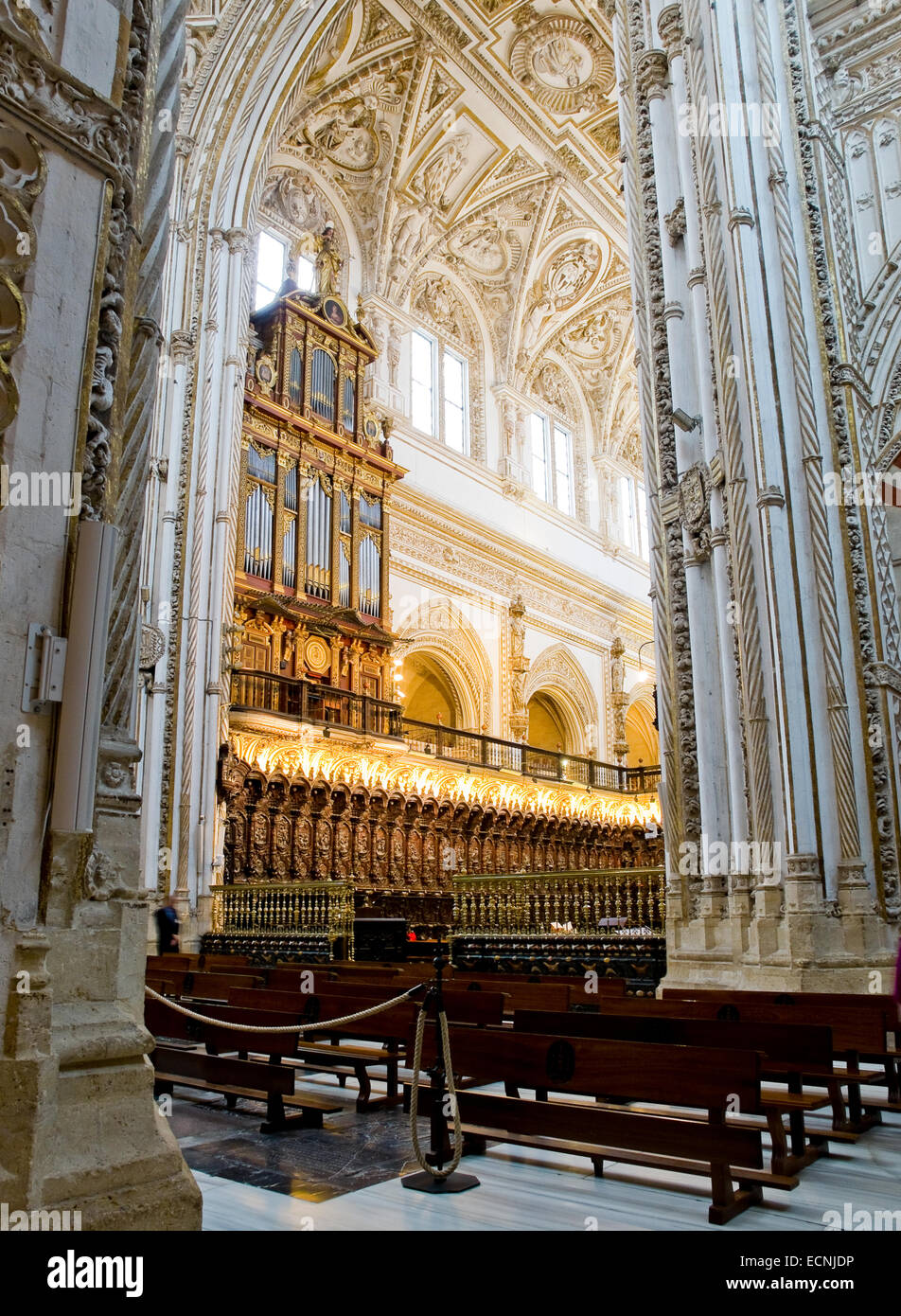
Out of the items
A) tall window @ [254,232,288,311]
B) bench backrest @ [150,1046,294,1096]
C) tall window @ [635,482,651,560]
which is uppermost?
tall window @ [254,232,288,311]

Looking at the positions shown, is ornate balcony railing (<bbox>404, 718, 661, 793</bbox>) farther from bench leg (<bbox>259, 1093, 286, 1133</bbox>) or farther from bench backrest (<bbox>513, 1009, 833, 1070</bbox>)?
bench leg (<bbox>259, 1093, 286, 1133</bbox>)

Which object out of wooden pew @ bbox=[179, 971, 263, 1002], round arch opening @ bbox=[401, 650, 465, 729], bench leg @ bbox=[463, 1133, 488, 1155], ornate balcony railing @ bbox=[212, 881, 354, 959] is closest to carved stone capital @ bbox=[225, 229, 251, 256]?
round arch opening @ bbox=[401, 650, 465, 729]

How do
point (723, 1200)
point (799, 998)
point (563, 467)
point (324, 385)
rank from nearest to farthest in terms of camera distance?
point (723, 1200) → point (799, 998) → point (324, 385) → point (563, 467)

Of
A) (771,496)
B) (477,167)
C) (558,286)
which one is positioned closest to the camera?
(771,496)

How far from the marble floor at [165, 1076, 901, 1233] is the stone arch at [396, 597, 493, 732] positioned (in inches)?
735

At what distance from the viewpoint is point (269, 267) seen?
21531 mm

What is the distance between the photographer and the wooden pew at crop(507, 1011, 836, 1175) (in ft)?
12.0

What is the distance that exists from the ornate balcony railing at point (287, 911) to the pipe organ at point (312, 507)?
3820 millimetres

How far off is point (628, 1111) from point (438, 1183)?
74 centimetres

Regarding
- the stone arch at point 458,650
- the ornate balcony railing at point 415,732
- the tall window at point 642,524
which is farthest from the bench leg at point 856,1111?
the tall window at point 642,524

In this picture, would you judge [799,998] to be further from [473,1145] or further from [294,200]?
[294,200]

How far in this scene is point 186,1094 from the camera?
17.7 ft

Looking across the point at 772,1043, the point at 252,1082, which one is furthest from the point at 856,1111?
the point at 252,1082
